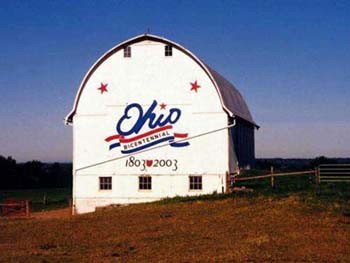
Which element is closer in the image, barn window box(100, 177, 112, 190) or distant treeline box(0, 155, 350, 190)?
barn window box(100, 177, 112, 190)

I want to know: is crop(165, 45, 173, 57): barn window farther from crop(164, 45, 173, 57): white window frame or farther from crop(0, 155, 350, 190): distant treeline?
crop(0, 155, 350, 190): distant treeline

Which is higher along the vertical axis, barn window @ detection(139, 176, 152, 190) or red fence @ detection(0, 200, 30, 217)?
barn window @ detection(139, 176, 152, 190)

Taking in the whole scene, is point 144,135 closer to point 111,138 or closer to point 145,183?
point 111,138

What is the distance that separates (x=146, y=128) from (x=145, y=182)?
3.00 m

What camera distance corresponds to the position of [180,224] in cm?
2238

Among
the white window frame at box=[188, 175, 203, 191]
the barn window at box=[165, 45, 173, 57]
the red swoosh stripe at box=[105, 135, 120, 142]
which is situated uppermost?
the barn window at box=[165, 45, 173, 57]

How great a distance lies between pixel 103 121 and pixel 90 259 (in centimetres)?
1682

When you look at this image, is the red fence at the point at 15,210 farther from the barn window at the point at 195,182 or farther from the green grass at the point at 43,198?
the barn window at the point at 195,182

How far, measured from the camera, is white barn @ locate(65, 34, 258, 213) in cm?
3130

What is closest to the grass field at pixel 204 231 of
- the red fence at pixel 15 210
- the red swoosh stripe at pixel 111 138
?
the red fence at pixel 15 210

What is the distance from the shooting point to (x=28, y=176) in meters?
73.1

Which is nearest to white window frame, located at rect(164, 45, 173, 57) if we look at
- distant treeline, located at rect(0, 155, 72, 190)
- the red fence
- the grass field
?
the grass field

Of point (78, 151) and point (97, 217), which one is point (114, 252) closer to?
point (97, 217)

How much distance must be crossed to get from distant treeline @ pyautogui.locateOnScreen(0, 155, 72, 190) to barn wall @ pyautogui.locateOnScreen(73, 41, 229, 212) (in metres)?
42.0
